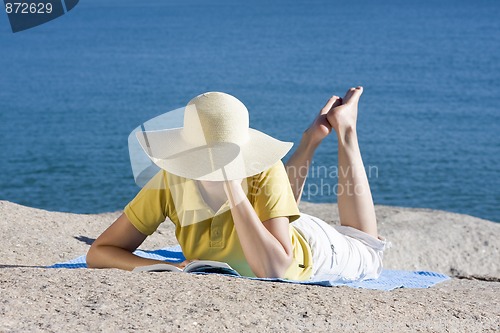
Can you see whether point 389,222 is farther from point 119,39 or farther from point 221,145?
point 119,39

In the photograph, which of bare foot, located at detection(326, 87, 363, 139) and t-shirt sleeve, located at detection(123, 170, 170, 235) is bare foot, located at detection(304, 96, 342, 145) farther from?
t-shirt sleeve, located at detection(123, 170, 170, 235)

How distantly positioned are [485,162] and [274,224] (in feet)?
37.2

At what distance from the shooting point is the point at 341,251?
4078mm

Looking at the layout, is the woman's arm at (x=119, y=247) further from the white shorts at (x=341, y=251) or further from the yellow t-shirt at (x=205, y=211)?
the white shorts at (x=341, y=251)

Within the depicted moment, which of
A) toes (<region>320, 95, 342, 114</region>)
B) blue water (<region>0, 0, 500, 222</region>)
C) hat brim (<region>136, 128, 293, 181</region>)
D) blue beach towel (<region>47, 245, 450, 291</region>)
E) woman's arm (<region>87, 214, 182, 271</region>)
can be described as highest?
hat brim (<region>136, 128, 293, 181</region>)

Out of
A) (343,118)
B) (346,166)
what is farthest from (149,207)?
(343,118)

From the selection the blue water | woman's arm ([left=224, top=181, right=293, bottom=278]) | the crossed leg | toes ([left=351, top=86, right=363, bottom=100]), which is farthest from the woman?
the blue water

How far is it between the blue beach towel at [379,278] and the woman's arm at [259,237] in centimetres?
7

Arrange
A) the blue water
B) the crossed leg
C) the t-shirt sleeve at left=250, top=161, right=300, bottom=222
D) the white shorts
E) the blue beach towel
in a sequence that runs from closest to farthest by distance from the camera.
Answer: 1. the t-shirt sleeve at left=250, top=161, right=300, bottom=222
2. the blue beach towel
3. the white shorts
4. the crossed leg
5. the blue water

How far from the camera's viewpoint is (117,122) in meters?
17.2

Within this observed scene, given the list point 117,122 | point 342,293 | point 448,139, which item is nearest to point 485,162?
point 448,139

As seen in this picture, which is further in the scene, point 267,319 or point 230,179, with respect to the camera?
point 230,179

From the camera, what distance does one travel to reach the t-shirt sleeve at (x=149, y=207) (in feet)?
11.8

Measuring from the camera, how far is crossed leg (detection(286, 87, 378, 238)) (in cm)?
431
